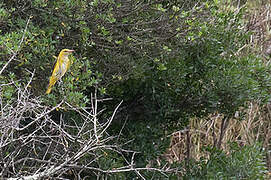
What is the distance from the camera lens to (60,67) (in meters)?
3.11

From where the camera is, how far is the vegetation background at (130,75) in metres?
3.24

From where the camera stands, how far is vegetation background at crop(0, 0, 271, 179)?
324 centimetres

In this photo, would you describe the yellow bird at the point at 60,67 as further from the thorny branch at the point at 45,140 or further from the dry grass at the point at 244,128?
the dry grass at the point at 244,128

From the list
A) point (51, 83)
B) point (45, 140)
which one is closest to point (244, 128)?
point (45, 140)

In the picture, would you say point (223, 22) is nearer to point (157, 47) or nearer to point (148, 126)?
point (157, 47)

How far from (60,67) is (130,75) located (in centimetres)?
96

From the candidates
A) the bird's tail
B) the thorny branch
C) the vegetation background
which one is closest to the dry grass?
the vegetation background

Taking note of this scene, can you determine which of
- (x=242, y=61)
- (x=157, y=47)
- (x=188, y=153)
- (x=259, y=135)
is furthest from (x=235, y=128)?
(x=157, y=47)

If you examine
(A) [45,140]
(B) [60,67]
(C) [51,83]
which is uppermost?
(B) [60,67]

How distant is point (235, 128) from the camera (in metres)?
6.40

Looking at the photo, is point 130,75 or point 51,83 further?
point 130,75

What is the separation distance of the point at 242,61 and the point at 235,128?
2170mm

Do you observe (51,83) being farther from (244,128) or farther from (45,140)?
(244,128)

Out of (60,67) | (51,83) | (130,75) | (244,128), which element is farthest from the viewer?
(244,128)
